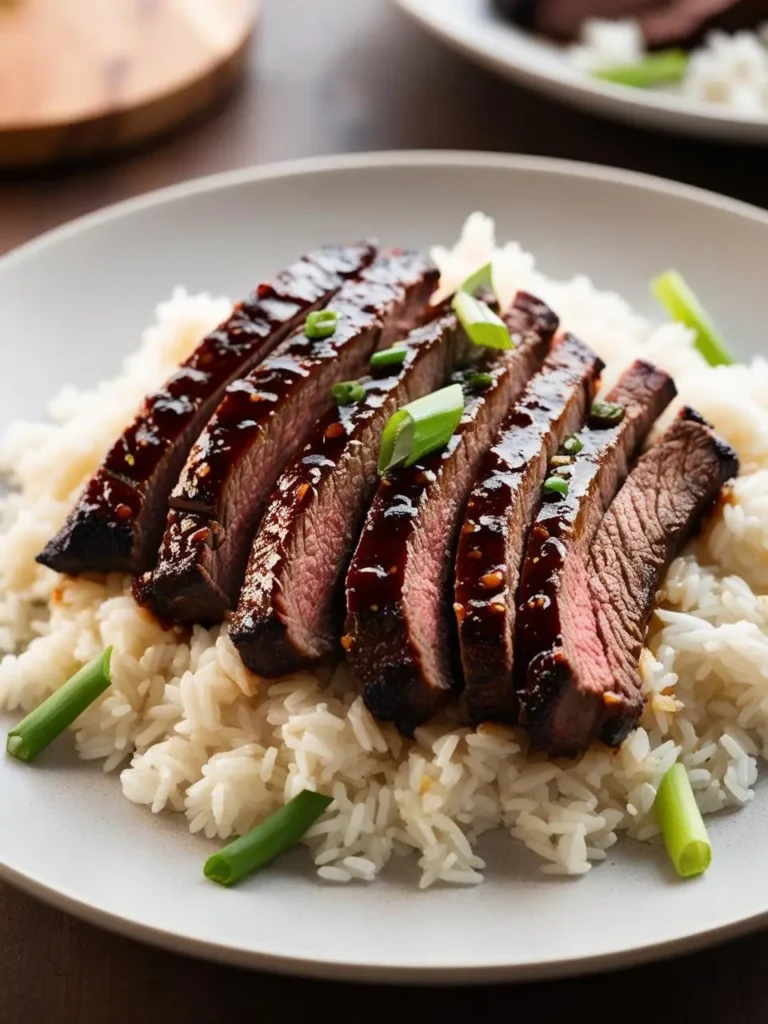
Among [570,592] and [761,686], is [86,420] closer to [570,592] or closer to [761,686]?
[570,592]

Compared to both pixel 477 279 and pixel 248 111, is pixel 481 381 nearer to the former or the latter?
pixel 477 279

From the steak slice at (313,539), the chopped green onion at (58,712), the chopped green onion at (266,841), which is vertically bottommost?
the chopped green onion at (58,712)

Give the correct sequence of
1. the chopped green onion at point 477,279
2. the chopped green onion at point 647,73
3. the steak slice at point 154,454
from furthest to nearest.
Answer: the chopped green onion at point 647,73, the chopped green onion at point 477,279, the steak slice at point 154,454

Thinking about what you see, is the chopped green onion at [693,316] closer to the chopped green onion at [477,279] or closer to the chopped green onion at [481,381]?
the chopped green onion at [477,279]

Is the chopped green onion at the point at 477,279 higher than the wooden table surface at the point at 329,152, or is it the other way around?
the chopped green onion at the point at 477,279

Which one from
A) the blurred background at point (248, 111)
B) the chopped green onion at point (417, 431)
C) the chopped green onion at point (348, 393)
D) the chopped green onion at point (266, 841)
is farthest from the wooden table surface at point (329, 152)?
the chopped green onion at point (348, 393)
